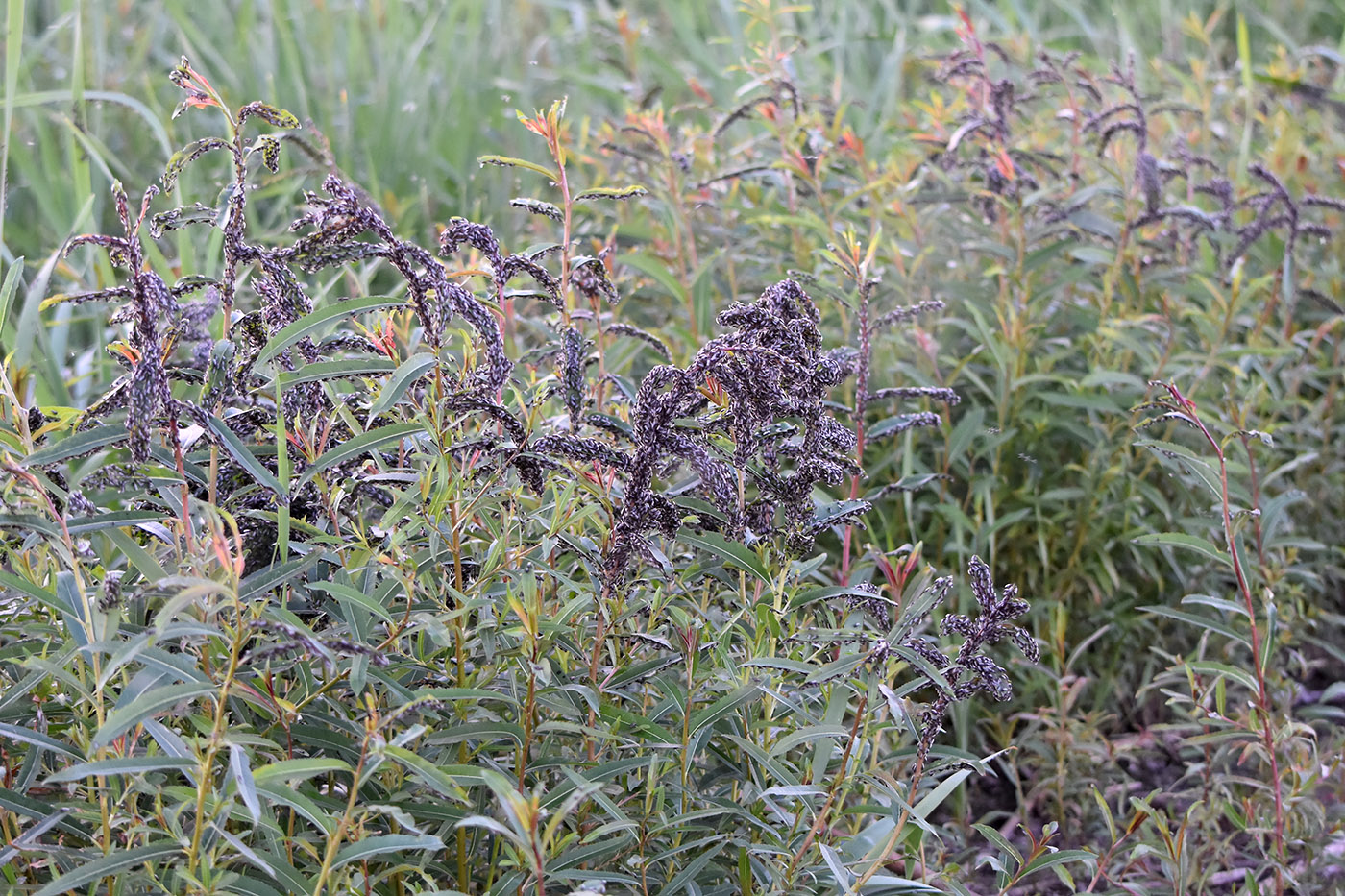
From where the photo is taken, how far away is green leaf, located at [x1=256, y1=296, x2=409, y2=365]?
49.3 inches

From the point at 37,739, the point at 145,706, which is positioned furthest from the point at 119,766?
the point at 37,739

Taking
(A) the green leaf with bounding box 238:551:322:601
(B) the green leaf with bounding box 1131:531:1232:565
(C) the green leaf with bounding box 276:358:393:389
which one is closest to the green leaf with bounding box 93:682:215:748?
(A) the green leaf with bounding box 238:551:322:601

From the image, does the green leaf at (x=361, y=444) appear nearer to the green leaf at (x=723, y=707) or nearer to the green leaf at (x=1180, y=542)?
the green leaf at (x=723, y=707)

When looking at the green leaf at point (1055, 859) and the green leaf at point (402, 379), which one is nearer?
the green leaf at point (402, 379)

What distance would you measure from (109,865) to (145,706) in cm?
20

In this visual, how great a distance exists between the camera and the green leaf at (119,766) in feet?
3.64

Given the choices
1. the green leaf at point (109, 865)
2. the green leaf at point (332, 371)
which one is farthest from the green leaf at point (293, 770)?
the green leaf at point (332, 371)

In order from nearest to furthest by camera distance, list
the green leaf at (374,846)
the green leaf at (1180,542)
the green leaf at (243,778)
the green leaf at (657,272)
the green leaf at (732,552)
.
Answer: the green leaf at (243,778) < the green leaf at (374,846) < the green leaf at (732,552) < the green leaf at (1180,542) < the green leaf at (657,272)

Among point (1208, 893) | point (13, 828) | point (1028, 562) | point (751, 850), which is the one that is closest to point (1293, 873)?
point (1208, 893)

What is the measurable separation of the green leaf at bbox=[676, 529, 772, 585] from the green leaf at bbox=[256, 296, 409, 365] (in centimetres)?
43

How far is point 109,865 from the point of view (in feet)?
3.84

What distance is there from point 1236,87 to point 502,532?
3697 mm

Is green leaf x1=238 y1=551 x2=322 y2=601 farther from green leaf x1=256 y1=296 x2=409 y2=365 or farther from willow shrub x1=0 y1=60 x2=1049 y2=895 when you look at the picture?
green leaf x1=256 y1=296 x2=409 y2=365

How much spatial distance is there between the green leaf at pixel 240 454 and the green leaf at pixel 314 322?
0.08 m
